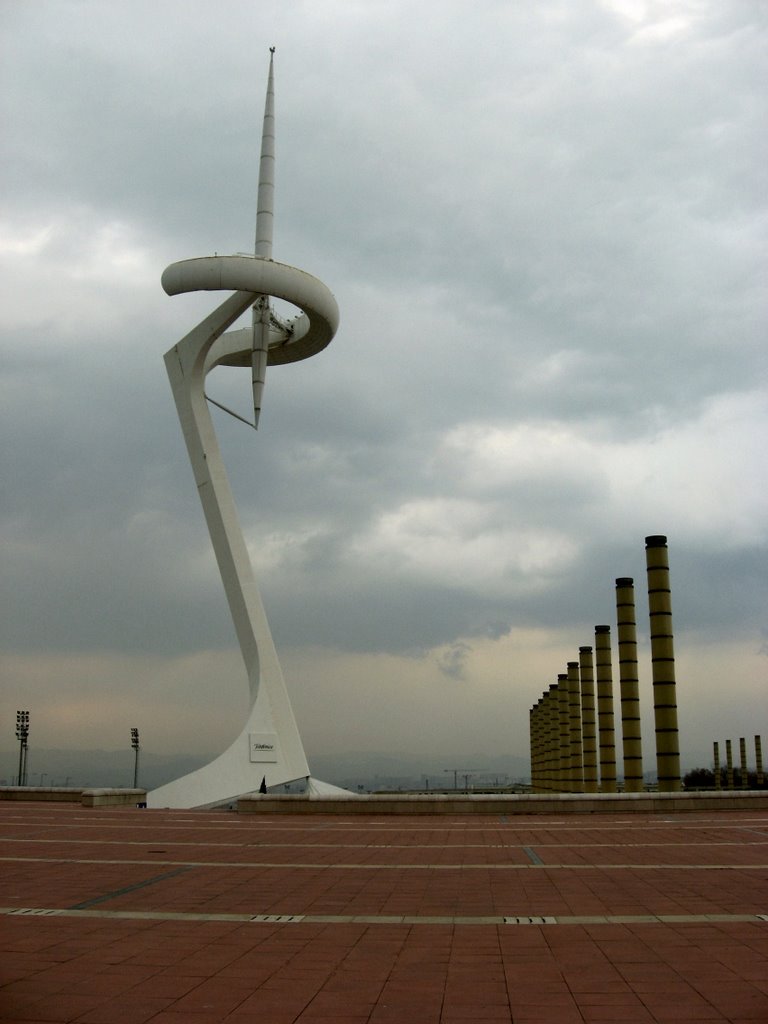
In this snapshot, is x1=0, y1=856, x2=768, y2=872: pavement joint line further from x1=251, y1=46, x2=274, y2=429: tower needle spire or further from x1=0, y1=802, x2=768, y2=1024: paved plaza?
x1=251, y1=46, x2=274, y2=429: tower needle spire

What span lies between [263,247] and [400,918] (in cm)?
2318

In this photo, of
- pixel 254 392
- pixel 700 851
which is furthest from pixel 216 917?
pixel 254 392

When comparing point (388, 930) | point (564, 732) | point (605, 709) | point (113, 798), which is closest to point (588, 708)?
point (605, 709)

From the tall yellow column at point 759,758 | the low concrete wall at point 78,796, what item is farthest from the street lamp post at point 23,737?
the tall yellow column at point 759,758

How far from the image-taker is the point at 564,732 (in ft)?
160

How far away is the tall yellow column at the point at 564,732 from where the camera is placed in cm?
4594

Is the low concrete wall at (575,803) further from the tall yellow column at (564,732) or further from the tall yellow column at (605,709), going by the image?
the tall yellow column at (564,732)

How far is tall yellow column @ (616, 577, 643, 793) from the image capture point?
93.8ft

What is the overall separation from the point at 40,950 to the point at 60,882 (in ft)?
12.1

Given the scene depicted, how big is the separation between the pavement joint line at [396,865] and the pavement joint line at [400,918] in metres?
2.99

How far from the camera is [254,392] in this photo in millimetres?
29859

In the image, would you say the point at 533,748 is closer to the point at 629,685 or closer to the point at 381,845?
the point at 629,685

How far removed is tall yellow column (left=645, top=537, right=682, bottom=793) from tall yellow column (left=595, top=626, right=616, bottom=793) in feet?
29.0

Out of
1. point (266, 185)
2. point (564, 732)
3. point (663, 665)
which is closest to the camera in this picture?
point (663, 665)
